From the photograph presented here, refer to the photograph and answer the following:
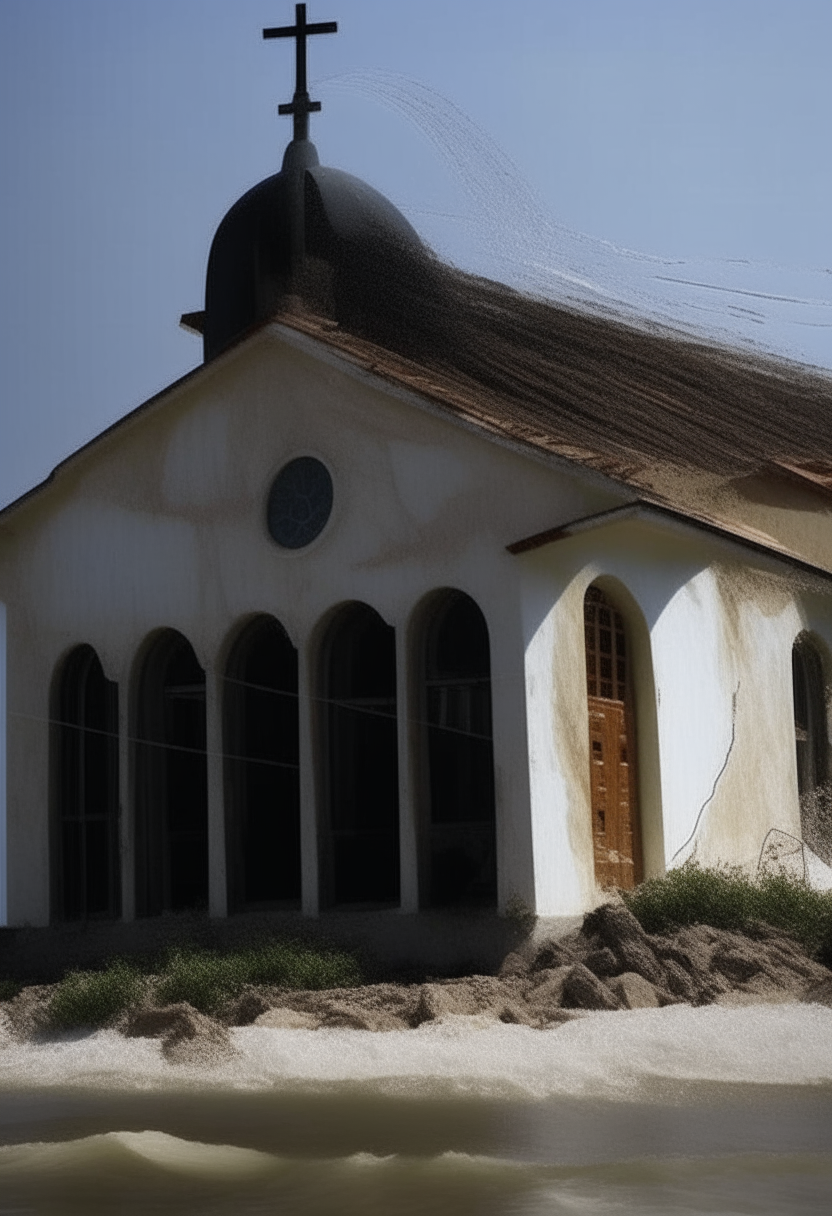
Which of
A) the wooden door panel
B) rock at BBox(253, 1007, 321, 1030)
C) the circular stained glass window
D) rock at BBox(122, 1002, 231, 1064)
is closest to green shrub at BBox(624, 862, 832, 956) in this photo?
the wooden door panel

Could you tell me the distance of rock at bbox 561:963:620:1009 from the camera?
17.7 meters

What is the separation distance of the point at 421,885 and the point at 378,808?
151 cm

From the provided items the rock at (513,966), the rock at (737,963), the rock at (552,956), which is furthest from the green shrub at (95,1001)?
the rock at (737,963)

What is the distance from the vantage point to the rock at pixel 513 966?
1920 cm

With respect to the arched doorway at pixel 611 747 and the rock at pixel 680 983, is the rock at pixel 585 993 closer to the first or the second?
the rock at pixel 680 983

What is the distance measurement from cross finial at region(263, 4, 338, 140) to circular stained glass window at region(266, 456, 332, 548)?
223 inches

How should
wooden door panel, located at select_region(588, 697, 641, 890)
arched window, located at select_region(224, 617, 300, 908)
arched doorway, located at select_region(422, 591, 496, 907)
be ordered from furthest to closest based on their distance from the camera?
arched window, located at select_region(224, 617, 300, 908), arched doorway, located at select_region(422, 591, 496, 907), wooden door panel, located at select_region(588, 697, 641, 890)

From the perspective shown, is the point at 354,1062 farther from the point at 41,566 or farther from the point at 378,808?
the point at 41,566

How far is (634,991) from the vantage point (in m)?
17.8

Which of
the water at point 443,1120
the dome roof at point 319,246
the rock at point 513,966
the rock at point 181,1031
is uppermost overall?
the dome roof at point 319,246

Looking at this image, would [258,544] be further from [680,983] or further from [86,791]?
[680,983]

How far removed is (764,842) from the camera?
2228 cm

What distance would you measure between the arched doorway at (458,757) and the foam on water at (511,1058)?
3592 mm

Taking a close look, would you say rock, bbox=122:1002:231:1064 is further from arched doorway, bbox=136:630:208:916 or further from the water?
arched doorway, bbox=136:630:208:916
